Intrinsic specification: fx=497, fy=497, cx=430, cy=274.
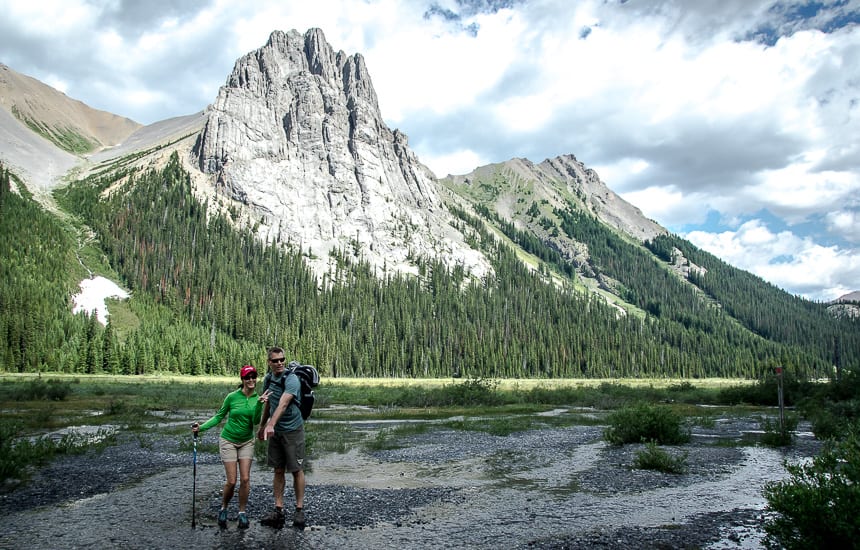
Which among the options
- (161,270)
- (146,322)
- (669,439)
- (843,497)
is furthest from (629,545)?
(161,270)

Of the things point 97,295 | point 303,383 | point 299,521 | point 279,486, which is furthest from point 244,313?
point 299,521

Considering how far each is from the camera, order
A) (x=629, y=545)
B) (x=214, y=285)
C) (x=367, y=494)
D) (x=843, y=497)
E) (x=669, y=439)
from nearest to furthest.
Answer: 1. (x=843, y=497)
2. (x=629, y=545)
3. (x=367, y=494)
4. (x=669, y=439)
5. (x=214, y=285)

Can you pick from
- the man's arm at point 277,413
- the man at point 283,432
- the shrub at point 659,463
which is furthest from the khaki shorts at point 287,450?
the shrub at point 659,463

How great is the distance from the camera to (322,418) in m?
37.6

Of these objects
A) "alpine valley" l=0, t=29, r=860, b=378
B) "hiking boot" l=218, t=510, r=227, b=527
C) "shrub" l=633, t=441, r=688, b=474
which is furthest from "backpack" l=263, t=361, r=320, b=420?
"alpine valley" l=0, t=29, r=860, b=378

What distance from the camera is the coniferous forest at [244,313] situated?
313 ft

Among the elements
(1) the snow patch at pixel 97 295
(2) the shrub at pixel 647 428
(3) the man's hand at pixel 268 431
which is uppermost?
(1) the snow patch at pixel 97 295

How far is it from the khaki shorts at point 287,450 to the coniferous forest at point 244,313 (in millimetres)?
93014

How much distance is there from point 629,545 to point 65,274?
138984 mm

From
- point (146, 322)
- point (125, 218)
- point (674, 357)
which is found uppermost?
point (125, 218)

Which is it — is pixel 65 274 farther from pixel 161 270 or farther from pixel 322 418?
pixel 322 418

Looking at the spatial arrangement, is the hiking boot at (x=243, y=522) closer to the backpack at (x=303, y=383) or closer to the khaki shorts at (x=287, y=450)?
the khaki shorts at (x=287, y=450)

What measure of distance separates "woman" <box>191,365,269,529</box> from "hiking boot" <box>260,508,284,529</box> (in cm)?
44

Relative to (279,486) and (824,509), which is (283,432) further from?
(824,509)
